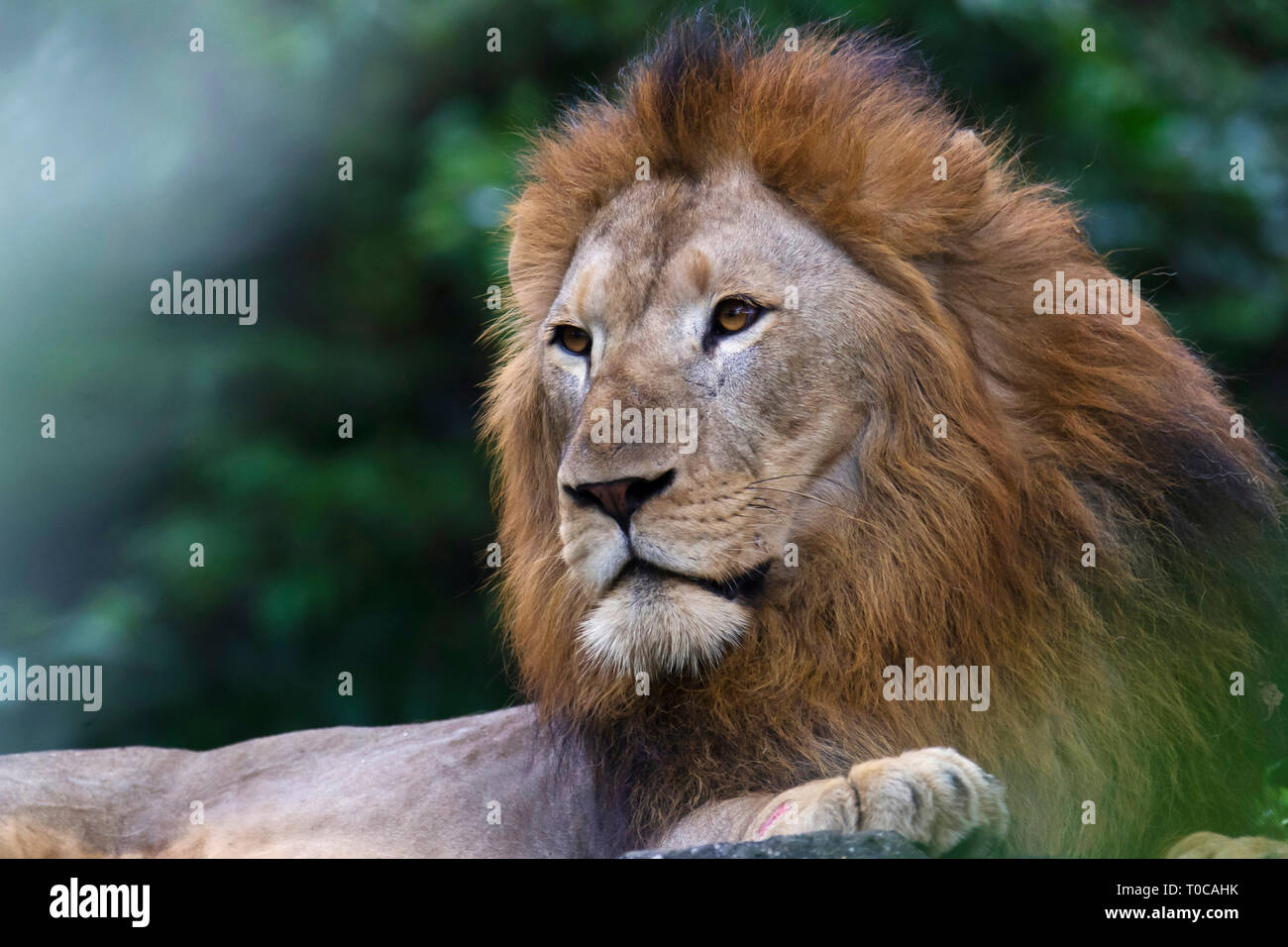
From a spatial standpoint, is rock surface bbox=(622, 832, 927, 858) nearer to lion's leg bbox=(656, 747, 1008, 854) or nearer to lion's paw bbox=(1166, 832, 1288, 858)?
lion's leg bbox=(656, 747, 1008, 854)

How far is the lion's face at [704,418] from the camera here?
3.18 meters

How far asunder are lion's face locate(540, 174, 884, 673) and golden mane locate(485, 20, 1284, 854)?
89 mm

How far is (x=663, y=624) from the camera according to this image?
319 cm

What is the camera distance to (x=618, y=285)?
11.5 feet

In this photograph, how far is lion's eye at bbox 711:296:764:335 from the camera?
3.36 m

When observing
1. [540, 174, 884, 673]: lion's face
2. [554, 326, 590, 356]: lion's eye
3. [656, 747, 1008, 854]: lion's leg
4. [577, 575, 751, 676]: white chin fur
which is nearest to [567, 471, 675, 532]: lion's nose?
[540, 174, 884, 673]: lion's face

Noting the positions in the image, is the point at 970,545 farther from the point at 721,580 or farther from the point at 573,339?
the point at 573,339

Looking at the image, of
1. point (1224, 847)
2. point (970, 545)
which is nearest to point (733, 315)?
point (970, 545)

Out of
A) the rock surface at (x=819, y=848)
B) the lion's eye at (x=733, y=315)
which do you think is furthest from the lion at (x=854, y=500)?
the rock surface at (x=819, y=848)

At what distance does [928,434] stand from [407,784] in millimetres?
1597

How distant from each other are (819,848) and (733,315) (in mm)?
1217

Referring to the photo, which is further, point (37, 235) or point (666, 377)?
point (37, 235)

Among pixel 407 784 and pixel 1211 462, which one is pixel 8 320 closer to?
pixel 407 784

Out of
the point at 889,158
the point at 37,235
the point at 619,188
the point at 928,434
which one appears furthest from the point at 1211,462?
the point at 37,235
